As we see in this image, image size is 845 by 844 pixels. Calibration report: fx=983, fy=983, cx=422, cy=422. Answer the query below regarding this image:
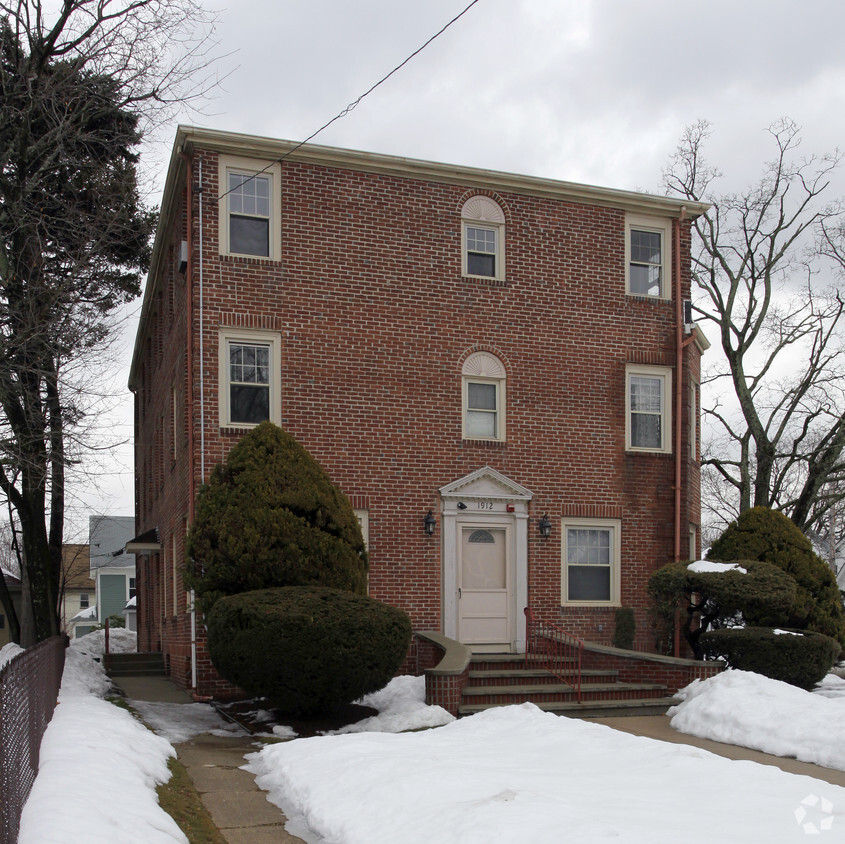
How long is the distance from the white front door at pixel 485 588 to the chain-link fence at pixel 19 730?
7.86 meters

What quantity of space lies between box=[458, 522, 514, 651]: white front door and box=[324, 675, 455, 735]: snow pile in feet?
8.31

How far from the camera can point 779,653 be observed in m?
14.8

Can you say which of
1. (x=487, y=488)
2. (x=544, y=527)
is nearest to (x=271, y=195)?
(x=487, y=488)

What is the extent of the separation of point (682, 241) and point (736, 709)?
978 cm

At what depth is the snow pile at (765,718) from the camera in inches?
426

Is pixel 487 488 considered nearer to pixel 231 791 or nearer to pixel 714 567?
pixel 714 567

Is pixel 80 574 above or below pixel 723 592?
below

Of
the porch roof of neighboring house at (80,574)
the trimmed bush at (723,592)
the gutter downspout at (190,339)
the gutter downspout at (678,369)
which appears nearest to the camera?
the trimmed bush at (723,592)

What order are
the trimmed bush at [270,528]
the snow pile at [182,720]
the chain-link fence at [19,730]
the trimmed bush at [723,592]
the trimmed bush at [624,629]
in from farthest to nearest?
the trimmed bush at [624,629] < the trimmed bush at [723,592] < the trimmed bush at [270,528] < the snow pile at [182,720] < the chain-link fence at [19,730]

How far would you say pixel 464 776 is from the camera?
852 cm

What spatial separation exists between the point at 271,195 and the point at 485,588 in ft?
24.7

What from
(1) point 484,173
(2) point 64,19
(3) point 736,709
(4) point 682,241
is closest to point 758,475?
(4) point 682,241

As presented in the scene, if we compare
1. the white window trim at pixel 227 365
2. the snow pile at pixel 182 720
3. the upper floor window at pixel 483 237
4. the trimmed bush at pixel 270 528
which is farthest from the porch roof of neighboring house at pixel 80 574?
the trimmed bush at pixel 270 528
